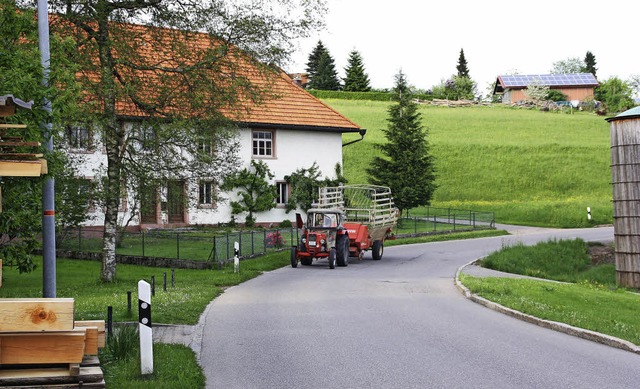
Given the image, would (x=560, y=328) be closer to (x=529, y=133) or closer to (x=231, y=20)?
(x=231, y=20)

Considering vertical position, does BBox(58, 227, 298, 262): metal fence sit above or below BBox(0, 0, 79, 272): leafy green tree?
below

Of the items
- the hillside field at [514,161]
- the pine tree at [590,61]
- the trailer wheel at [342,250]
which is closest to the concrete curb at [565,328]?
the trailer wheel at [342,250]

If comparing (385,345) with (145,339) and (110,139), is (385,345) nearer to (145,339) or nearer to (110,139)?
(145,339)

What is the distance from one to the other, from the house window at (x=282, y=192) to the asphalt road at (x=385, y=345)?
24805mm

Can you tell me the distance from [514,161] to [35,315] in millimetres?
73246

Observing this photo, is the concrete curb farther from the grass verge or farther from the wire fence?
the wire fence

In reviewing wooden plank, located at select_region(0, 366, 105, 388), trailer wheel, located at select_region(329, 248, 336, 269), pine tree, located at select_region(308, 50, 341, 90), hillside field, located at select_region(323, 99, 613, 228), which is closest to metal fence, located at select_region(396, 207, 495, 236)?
hillside field, located at select_region(323, 99, 613, 228)

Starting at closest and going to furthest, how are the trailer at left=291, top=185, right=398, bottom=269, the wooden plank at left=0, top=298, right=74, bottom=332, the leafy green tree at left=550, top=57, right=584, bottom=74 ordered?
the wooden plank at left=0, top=298, right=74, bottom=332, the trailer at left=291, top=185, right=398, bottom=269, the leafy green tree at left=550, top=57, right=584, bottom=74

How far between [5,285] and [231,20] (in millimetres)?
9746

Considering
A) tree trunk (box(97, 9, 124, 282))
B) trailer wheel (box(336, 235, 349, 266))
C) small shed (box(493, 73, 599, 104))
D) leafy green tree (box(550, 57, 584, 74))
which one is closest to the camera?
tree trunk (box(97, 9, 124, 282))

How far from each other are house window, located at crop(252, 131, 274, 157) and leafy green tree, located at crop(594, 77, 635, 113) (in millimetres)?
77782

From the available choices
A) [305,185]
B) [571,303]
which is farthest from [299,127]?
[571,303]

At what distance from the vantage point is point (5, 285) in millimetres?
23234

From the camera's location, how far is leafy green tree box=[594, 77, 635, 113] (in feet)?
376
